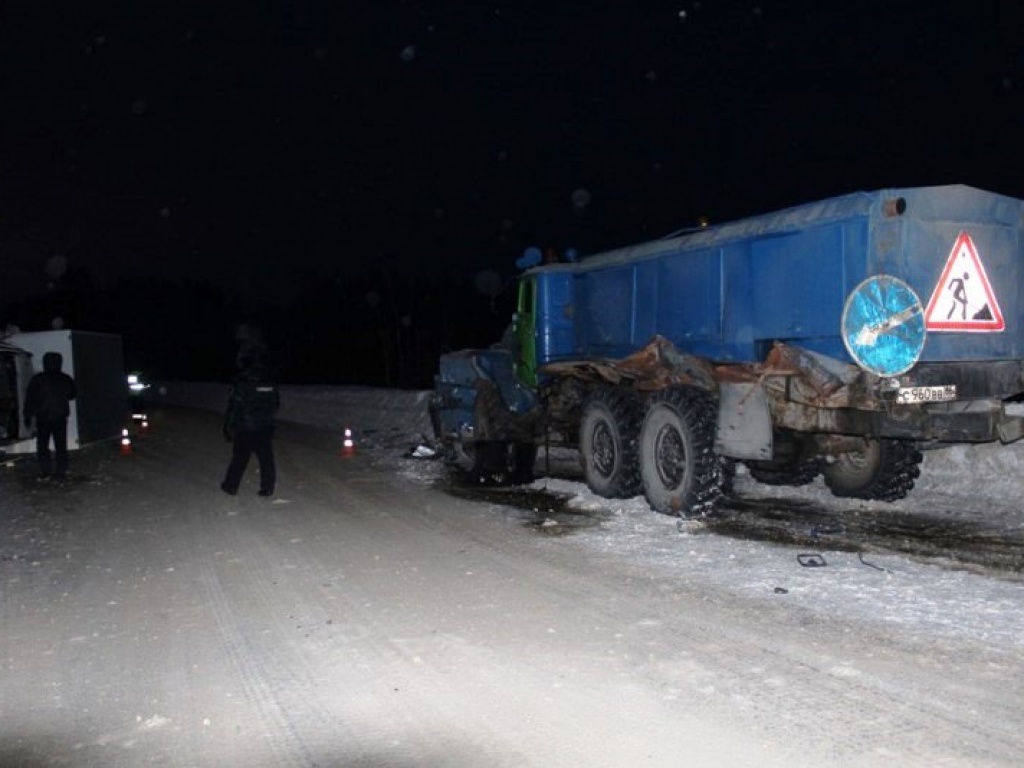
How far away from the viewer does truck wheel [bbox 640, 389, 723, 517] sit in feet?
30.9

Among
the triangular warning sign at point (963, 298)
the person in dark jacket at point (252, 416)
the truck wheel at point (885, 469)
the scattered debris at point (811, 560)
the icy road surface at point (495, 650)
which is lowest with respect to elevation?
the icy road surface at point (495, 650)

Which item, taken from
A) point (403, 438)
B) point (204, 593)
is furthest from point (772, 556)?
point (403, 438)

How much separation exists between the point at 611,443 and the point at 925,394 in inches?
158

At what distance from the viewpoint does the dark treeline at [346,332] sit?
47.6 m

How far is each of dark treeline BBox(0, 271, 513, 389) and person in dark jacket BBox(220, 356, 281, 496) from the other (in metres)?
3.99

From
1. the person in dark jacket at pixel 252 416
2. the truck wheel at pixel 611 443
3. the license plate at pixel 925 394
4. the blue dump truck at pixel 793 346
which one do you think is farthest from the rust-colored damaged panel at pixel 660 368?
the person in dark jacket at pixel 252 416

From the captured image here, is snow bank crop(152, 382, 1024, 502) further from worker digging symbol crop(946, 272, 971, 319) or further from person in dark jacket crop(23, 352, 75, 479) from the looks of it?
person in dark jacket crop(23, 352, 75, 479)

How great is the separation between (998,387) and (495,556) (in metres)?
4.86

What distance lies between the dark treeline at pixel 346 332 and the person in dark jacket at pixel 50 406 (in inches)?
171

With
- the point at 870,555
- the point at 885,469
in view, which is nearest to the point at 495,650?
the point at 870,555

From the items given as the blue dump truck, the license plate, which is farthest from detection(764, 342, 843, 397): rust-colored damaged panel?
the license plate

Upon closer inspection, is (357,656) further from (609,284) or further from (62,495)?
(62,495)

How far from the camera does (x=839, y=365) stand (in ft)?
26.7

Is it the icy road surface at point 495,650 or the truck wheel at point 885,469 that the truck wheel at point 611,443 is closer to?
the icy road surface at point 495,650
